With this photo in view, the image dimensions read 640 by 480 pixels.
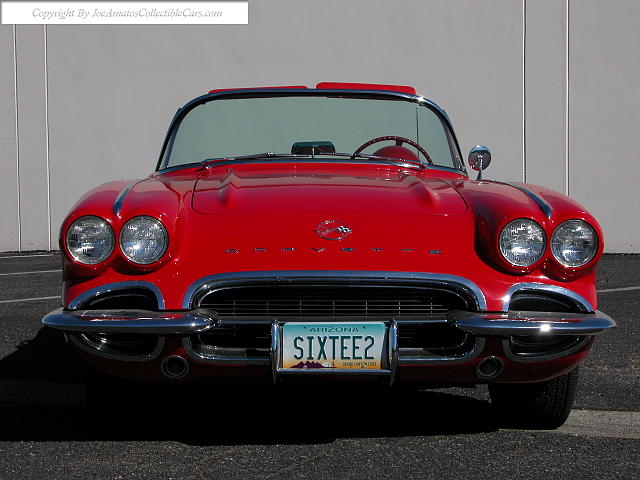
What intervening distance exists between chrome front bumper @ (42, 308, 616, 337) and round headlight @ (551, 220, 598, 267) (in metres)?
0.19

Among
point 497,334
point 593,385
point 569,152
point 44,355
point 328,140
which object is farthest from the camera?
point 569,152

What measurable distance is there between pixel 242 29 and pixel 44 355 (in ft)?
22.3

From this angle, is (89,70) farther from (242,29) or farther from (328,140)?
(328,140)

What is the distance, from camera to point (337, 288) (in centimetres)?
310

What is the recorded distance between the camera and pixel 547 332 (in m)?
3.12

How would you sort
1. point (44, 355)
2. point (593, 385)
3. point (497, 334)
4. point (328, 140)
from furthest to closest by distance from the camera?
point (44, 355) → point (328, 140) → point (593, 385) → point (497, 334)

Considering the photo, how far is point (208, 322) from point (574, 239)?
4.00 feet

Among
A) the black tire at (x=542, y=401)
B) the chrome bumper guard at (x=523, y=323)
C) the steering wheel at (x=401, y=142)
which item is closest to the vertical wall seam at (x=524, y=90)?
the steering wheel at (x=401, y=142)

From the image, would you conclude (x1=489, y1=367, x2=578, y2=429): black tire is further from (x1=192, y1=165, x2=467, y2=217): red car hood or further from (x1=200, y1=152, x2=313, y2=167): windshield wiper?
(x1=200, y1=152, x2=313, y2=167): windshield wiper

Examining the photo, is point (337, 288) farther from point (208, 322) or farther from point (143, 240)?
point (143, 240)

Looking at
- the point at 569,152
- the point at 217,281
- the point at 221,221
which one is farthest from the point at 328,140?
the point at 569,152

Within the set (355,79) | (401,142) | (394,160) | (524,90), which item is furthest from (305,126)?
(524,90)

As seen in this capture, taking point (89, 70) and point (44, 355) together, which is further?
point (89, 70)

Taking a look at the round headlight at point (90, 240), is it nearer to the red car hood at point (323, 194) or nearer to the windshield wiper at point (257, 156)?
the red car hood at point (323, 194)
